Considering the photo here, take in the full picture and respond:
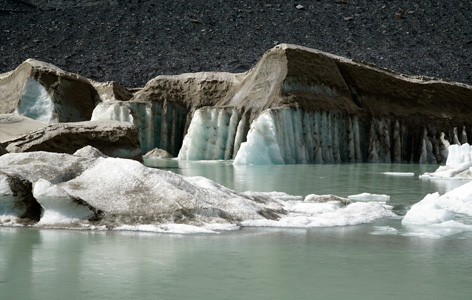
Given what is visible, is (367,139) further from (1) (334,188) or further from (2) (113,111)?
(1) (334,188)

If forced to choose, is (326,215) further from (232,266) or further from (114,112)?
(114,112)

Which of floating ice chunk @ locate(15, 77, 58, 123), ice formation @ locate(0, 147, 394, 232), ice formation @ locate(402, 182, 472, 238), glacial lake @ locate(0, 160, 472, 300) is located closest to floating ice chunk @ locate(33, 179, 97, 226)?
ice formation @ locate(0, 147, 394, 232)

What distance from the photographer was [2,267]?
14.0 ft

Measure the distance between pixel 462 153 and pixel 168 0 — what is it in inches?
2168

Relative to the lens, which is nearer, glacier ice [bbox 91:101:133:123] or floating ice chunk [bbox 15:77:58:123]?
glacier ice [bbox 91:101:133:123]

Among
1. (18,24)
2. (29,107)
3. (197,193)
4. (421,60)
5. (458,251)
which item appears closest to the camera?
(458,251)

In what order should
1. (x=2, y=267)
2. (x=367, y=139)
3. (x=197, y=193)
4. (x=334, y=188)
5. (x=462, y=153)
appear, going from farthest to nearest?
(x=367, y=139) < (x=462, y=153) < (x=334, y=188) < (x=197, y=193) < (x=2, y=267)

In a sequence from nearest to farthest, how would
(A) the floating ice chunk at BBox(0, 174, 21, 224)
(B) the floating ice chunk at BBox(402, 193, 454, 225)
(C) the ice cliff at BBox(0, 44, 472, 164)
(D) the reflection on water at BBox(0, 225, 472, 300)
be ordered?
(D) the reflection on water at BBox(0, 225, 472, 300), (A) the floating ice chunk at BBox(0, 174, 21, 224), (B) the floating ice chunk at BBox(402, 193, 454, 225), (C) the ice cliff at BBox(0, 44, 472, 164)

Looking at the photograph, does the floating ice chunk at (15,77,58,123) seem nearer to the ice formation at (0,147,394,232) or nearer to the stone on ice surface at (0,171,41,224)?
the ice formation at (0,147,394,232)

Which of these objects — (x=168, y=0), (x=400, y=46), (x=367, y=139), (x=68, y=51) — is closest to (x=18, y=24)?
(x=68, y=51)

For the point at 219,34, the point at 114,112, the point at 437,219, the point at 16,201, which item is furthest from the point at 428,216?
the point at 219,34

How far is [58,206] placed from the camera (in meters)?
6.00

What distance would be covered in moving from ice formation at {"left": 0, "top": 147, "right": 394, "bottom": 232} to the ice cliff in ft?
44.6

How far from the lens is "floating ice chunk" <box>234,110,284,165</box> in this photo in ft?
67.3
